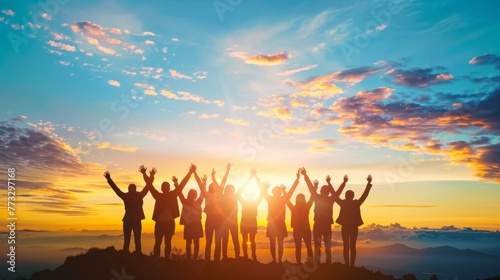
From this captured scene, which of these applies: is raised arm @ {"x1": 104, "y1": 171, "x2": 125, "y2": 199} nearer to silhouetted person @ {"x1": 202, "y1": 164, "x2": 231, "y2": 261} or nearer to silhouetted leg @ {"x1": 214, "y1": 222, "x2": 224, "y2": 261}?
silhouetted person @ {"x1": 202, "y1": 164, "x2": 231, "y2": 261}

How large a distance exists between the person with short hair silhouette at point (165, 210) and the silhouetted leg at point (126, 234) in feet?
3.09

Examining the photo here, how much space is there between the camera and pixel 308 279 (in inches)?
581

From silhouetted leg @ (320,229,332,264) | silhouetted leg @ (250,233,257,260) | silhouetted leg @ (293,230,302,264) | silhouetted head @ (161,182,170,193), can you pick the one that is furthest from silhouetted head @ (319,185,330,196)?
silhouetted head @ (161,182,170,193)

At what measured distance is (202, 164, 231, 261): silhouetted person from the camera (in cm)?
1517

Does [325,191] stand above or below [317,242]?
above

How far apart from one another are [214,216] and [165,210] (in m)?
1.79

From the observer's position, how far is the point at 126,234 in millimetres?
15211

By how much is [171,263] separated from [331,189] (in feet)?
21.6

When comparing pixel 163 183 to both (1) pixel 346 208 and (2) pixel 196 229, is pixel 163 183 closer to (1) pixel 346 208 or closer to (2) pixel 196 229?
(2) pixel 196 229

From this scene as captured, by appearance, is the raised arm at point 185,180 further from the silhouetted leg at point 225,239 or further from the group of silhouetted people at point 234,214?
the silhouetted leg at point 225,239

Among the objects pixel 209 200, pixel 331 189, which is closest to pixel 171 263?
pixel 209 200

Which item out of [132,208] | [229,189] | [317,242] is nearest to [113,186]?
[132,208]

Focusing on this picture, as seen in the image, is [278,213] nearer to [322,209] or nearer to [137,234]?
[322,209]

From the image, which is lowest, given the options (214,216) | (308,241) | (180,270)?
(180,270)
